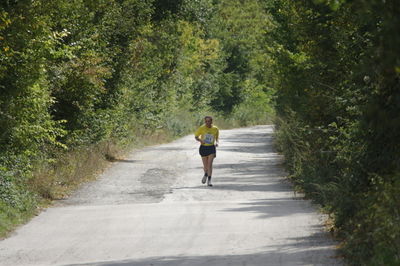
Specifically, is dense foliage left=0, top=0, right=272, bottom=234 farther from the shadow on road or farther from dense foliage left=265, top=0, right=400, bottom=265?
dense foliage left=265, top=0, right=400, bottom=265

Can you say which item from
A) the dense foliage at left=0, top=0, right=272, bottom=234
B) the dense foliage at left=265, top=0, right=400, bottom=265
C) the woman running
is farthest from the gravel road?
the dense foliage at left=0, top=0, right=272, bottom=234

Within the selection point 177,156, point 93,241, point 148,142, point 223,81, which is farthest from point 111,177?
point 223,81

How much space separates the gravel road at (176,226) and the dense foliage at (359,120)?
33.8 inches

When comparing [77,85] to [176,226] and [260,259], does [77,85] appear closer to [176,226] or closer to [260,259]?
[176,226]

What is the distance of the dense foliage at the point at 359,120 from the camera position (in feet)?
17.5

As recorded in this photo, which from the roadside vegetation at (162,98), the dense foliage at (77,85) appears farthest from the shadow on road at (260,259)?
the dense foliage at (77,85)

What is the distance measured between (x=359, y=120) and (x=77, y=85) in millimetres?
11701

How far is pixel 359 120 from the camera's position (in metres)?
11.1

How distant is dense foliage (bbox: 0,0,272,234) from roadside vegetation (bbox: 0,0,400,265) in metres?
0.04

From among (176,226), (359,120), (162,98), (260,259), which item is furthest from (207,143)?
(162,98)

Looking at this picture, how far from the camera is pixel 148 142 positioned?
43469 millimetres

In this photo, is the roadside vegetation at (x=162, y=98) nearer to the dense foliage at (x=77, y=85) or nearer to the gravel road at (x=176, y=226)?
the dense foliage at (x=77, y=85)

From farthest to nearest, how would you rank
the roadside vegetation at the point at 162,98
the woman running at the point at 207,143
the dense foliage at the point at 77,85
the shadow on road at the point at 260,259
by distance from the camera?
the woman running at the point at 207,143
the dense foliage at the point at 77,85
the shadow on road at the point at 260,259
the roadside vegetation at the point at 162,98

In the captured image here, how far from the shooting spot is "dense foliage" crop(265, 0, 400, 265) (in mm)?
5336
